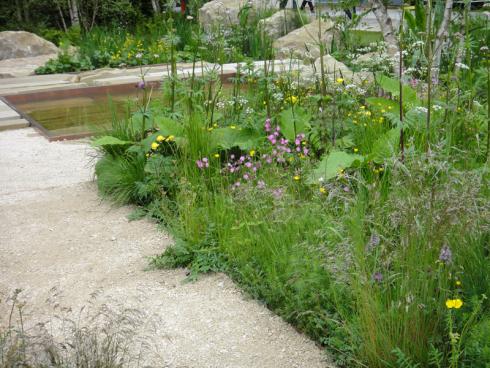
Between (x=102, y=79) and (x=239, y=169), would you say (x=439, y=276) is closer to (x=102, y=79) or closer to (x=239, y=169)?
(x=239, y=169)

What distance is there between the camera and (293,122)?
4.52 metres

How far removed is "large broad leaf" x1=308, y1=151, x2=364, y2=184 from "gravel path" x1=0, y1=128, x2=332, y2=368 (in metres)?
0.85

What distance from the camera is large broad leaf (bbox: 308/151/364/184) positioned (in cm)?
371

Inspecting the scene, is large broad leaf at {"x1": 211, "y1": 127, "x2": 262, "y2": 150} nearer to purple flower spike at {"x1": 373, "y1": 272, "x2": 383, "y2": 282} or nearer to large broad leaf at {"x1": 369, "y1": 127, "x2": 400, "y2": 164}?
large broad leaf at {"x1": 369, "y1": 127, "x2": 400, "y2": 164}

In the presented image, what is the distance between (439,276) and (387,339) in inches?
11.9

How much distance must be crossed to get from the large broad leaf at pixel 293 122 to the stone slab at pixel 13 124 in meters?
3.62

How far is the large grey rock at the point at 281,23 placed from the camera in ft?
40.5

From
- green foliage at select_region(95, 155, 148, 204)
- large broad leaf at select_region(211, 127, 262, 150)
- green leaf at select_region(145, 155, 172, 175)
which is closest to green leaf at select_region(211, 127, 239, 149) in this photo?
large broad leaf at select_region(211, 127, 262, 150)

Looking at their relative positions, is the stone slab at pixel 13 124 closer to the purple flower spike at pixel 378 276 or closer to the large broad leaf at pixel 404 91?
the large broad leaf at pixel 404 91

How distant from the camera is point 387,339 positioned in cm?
237

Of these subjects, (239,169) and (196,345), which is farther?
(239,169)

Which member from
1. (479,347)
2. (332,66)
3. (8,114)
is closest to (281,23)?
(332,66)

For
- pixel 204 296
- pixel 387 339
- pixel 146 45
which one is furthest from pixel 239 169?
pixel 146 45

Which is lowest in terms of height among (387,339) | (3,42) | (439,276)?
(387,339)
